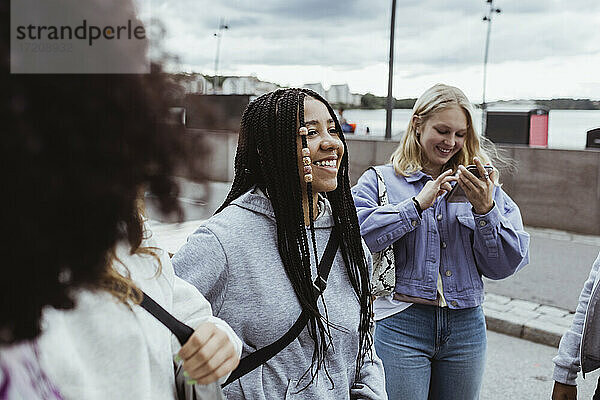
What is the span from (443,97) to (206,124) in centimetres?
236

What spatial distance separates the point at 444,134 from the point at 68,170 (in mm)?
2430

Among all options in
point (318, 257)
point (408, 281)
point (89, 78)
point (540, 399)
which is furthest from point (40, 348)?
point (540, 399)

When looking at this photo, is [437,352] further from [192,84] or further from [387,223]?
[192,84]

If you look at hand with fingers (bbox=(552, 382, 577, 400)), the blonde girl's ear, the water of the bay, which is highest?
the water of the bay

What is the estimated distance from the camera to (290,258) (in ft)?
6.30

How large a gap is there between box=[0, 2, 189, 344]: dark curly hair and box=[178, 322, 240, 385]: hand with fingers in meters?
0.27

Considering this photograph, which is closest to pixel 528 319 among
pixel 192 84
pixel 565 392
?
pixel 565 392

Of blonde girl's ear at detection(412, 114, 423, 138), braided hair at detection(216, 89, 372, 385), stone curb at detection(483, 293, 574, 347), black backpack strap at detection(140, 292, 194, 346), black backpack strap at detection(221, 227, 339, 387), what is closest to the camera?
black backpack strap at detection(140, 292, 194, 346)

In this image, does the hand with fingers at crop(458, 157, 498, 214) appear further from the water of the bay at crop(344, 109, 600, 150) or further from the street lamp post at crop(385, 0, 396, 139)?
the street lamp post at crop(385, 0, 396, 139)

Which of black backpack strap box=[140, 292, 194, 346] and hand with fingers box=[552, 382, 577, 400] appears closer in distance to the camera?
black backpack strap box=[140, 292, 194, 346]

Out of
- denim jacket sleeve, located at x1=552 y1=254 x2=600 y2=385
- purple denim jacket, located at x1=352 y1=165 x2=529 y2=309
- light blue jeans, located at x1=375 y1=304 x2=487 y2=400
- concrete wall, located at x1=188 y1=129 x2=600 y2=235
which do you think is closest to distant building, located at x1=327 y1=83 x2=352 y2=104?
concrete wall, located at x1=188 y1=129 x2=600 y2=235

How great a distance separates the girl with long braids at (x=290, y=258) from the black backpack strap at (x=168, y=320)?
78 cm

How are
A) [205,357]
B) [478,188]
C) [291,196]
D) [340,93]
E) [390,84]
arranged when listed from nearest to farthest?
[205,357] < [291,196] < [478,188] < [390,84] < [340,93]

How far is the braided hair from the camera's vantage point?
6.24ft
